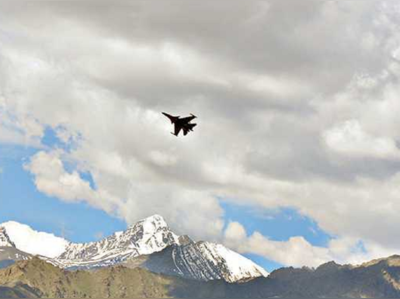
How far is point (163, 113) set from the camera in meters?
173

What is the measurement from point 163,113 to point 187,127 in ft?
22.4

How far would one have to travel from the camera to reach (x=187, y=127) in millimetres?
173750
